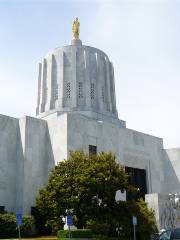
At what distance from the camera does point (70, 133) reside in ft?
138

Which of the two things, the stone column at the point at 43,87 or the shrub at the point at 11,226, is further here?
the stone column at the point at 43,87

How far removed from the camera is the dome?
163ft

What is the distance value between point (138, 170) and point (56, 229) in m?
24.3

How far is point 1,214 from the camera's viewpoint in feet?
118

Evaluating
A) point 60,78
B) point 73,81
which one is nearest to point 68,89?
point 73,81

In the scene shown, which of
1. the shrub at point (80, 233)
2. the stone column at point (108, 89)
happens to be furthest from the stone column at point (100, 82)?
the shrub at point (80, 233)

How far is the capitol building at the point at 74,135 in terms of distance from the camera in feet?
134

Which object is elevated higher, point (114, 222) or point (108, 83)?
point (108, 83)

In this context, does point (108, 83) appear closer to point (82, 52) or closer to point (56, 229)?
point (82, 52)

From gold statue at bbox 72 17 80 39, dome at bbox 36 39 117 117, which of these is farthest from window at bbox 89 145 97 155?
gold statue at bbox 72 17 80 39

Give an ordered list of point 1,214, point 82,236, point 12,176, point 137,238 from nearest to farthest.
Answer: point 82,236
point 137,238
point 1,214
point 12,176

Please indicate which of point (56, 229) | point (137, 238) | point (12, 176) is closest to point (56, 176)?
point (56, 229)

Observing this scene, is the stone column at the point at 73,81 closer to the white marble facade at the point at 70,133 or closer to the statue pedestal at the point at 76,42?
the white marble facade at the point at 70,133

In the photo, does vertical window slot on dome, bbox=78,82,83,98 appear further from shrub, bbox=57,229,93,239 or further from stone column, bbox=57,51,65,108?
shrub, bbox=57,229,93,239
